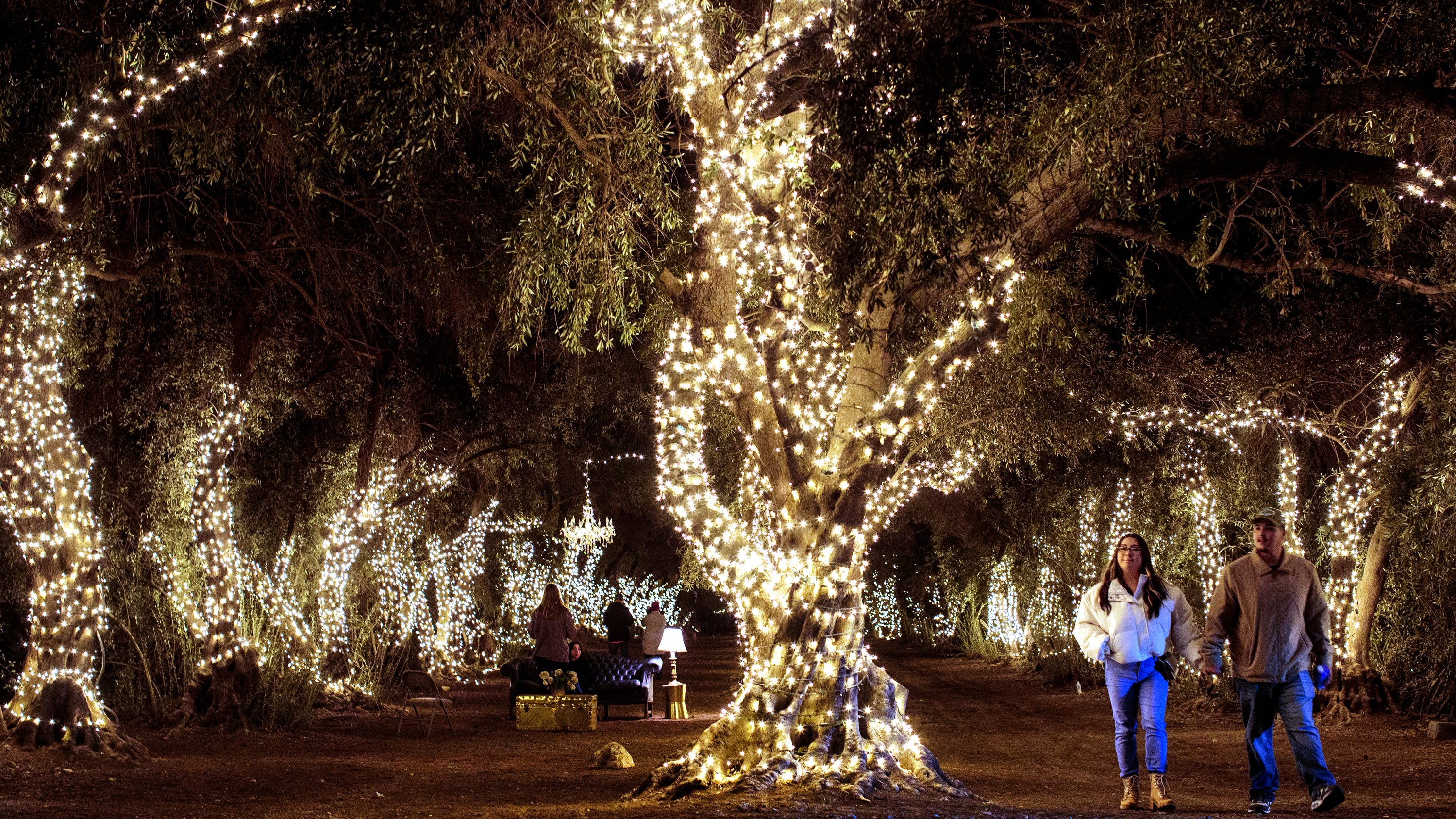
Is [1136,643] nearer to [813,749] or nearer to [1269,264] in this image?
[813,749]

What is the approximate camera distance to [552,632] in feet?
53.1

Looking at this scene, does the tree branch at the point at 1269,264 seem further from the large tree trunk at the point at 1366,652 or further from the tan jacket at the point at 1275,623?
the large tree trunk at the point at 1366,652

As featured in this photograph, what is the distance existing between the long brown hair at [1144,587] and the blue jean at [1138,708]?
1.12 feet

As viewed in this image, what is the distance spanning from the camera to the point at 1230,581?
24.2ft

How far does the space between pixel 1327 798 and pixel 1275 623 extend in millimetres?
1055

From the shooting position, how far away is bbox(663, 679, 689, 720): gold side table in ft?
54.5

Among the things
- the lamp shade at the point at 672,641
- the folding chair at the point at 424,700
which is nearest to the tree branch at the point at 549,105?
the folding chair at the point at 424,700

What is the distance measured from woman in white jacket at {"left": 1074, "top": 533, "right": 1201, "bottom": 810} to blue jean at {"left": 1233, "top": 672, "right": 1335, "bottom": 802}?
42 cm

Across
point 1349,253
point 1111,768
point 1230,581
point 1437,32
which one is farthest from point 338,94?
point 1349,253

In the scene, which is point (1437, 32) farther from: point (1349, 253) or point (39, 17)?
point (39, 17)

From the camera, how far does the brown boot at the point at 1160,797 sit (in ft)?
24.7

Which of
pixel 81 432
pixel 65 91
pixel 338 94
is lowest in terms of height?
pixel 81 432

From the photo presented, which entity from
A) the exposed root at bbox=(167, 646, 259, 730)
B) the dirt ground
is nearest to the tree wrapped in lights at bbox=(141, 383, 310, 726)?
the exposed root at bbox=(167, 646, 259, 730)

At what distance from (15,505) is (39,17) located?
417 cm
